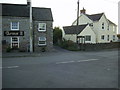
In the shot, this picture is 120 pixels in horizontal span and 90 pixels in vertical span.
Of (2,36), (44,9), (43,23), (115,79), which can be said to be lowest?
(115,79)

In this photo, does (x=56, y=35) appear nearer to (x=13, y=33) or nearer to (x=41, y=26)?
(x=41, y=26)

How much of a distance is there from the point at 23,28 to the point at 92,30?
747 inches

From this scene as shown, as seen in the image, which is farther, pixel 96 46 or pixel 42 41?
pixel 96 46

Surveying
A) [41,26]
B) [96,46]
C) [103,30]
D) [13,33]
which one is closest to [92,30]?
[103,30]

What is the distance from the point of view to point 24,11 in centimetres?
3159

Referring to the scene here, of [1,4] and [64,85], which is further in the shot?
[1,4]

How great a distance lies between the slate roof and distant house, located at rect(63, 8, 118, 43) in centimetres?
991

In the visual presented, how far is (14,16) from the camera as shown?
2988 cm

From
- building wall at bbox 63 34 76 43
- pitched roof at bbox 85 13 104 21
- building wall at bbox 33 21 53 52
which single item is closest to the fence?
building wall at bbox 33 21 53 52

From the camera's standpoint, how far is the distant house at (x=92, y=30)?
138 ft

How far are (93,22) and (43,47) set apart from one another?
60.0 feet

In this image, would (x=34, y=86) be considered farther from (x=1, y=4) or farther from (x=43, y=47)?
(x=1, y=4)

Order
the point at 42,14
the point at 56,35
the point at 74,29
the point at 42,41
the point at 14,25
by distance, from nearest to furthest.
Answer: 1. the point at 14,25
2. the point at 42,41
3. the point at 42,14
4. the point at 74,29
5. the point at 56,35

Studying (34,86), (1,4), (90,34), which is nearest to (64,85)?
(34,86)
